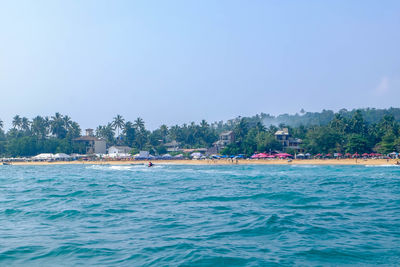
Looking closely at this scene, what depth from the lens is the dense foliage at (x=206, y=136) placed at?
90.8 metres

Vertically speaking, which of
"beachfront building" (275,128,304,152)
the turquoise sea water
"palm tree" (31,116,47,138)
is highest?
"palm tree" (31,116,47,138)

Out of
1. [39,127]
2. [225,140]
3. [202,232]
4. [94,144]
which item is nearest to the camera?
[202,232]

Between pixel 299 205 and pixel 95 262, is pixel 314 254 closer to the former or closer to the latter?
pixel 95 262

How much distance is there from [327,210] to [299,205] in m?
1.76

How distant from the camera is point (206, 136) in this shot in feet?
417

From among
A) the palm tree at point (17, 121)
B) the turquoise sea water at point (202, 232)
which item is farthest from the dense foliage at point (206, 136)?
the turquoise sea water at point (202, 232)

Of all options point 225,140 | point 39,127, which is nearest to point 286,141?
point 225,140

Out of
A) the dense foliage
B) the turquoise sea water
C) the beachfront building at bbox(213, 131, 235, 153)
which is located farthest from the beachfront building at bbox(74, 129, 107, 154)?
the turquoise sea water

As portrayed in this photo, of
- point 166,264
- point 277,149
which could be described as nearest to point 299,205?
point 166,264

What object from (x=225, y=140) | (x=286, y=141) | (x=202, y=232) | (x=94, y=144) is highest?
(x=94, y=144)

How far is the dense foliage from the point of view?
298 ft

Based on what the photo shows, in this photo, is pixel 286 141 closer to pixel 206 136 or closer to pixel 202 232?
pixel 206 136

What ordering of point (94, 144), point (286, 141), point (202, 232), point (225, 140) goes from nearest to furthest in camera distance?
point (202, 232), point (286, 141), point (225, 140), point (94, 144)

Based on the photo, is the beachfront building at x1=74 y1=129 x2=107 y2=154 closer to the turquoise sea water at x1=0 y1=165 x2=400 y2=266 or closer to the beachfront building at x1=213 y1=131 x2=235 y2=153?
the beachfront building at x1=213 y1=131 x2=235 y2=153
